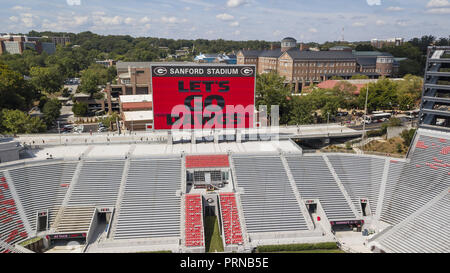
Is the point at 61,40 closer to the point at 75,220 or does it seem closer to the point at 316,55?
the point at 316,55

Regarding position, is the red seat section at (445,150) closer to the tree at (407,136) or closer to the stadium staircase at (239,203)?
the tree at (407,136)

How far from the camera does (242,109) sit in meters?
35.3

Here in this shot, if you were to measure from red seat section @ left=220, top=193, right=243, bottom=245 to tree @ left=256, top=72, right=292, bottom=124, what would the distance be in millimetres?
26269

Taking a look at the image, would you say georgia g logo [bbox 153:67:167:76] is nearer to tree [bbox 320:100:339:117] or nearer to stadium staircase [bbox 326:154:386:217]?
stadium staircase [bbox 326:154:386:217]

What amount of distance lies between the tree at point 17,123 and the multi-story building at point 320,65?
6322cm

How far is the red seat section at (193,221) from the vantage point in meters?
26.7

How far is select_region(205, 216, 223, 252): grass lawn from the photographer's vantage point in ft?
87.7

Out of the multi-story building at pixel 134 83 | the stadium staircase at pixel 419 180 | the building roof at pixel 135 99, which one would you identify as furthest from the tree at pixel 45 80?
the stadium staircase at pixel 419 180

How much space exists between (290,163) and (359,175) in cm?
725

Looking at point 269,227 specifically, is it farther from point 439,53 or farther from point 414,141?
point 439,53

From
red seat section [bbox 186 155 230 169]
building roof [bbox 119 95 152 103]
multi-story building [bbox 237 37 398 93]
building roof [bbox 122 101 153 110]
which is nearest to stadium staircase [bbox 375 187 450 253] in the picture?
red seat section [bbox 186 155 230 169]

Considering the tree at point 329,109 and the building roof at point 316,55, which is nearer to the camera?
the tree at point 329,109

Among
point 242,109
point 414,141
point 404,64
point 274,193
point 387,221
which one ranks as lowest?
point 387,221
